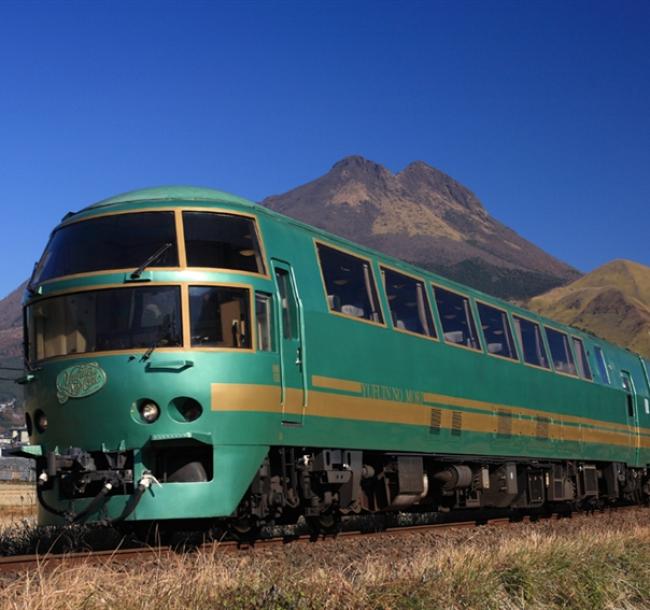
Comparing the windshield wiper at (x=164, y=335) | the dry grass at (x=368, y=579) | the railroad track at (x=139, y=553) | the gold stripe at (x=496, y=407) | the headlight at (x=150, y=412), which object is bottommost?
the dry grass at (x=368, y=579)

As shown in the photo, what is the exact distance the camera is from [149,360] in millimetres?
9766

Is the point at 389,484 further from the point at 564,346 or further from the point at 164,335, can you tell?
the point at 564,346

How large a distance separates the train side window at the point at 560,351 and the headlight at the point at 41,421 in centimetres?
1049

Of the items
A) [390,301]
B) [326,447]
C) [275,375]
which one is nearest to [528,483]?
[390,301]

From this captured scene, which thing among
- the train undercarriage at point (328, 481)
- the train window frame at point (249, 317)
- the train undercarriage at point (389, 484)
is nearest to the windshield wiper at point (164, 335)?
the train window frame at point (249, 317)

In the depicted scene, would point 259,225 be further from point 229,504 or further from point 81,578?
point 81,578

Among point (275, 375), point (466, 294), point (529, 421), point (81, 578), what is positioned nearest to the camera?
point (81, 578)

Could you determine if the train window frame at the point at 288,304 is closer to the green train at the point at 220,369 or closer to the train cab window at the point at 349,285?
the green train at the point at 220,369

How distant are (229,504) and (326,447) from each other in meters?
1.76

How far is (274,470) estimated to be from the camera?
10.8 m

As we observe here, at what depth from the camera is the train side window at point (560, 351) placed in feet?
60.5

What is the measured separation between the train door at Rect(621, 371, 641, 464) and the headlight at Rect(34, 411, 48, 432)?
1508cm

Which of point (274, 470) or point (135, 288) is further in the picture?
point (274, 470)

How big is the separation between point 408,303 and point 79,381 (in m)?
5.02
